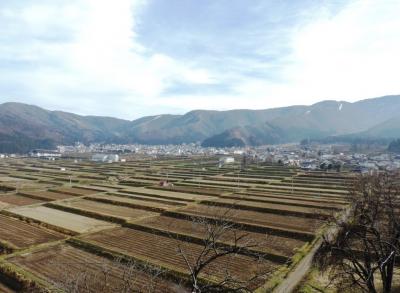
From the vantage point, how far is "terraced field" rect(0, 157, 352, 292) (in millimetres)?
22312

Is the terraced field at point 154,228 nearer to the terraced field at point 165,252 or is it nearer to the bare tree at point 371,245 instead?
the terraced field at point 165,252

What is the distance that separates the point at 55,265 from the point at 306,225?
24.2 m

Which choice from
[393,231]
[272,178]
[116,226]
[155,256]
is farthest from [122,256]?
[272,178]

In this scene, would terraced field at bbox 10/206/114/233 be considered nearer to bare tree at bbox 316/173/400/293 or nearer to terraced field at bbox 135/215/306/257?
terraced field at bbox 135/215/306/257

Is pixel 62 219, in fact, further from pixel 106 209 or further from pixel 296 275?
pixel 296 275

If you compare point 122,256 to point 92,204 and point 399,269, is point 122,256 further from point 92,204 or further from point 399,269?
point 92,204

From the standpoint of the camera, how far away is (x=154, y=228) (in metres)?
34.7

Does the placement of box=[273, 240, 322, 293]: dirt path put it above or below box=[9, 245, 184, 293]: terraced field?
below

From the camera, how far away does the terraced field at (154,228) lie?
878 inches

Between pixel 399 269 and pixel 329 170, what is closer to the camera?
pixel 399 269

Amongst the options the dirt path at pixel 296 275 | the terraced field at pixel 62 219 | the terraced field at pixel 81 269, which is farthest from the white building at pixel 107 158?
the dirt path at pixel 296 275

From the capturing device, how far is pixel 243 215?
41.4m

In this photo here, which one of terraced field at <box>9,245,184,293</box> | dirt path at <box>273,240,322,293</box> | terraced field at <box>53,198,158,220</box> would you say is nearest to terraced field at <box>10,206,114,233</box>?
terraced field at <box>53,198,158,220</box>

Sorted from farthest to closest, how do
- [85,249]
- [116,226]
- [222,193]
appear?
[222,193]
[116,226]
[85,249]
